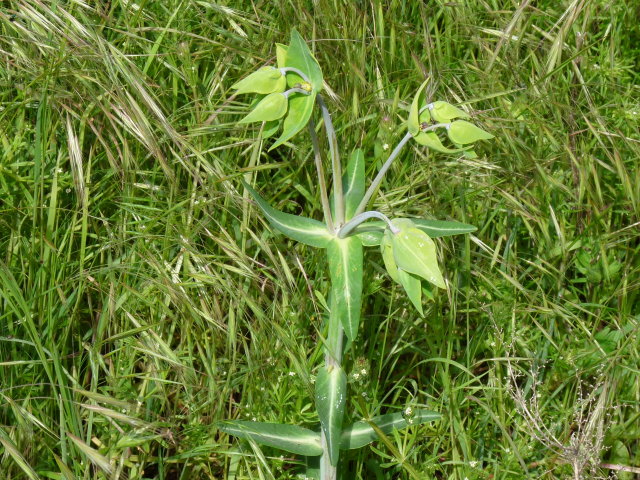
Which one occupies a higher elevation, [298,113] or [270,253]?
[298,113]

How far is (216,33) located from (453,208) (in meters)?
0.86

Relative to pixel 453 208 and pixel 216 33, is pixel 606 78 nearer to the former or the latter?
pixel 453 208

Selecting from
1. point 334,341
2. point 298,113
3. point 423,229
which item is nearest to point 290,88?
point 298,113

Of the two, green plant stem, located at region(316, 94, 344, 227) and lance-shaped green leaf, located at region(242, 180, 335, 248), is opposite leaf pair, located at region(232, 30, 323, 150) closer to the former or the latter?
green plant stem, located at region(316, 94, 344, 227)

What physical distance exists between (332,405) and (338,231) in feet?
1.25

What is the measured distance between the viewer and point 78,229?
77.3 inches

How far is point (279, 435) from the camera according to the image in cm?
173

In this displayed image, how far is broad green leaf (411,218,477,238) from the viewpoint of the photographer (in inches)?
59.4

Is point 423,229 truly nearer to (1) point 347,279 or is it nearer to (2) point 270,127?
(1) point 347,279

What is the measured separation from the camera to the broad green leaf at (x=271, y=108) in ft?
4.47

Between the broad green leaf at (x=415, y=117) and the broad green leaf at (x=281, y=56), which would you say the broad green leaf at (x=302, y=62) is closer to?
the broad green leaf at (x=281, y=56)

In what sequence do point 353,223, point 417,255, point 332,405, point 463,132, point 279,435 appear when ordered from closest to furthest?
point 417,255
point 463,132
point 353,223
point 332,405
point 279,435

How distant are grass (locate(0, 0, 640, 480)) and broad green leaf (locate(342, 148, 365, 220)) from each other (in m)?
0.22

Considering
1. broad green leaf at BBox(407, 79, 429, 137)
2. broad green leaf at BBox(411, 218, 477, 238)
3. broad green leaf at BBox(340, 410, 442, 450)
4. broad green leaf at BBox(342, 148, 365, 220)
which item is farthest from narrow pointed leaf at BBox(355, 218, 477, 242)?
broad green leaf at BBox(340, 410, 442, 450)
